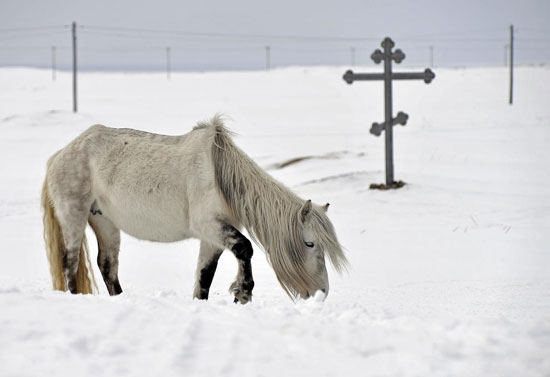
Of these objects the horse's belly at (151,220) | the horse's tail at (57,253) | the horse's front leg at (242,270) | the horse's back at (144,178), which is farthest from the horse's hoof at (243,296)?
the horse's tail at (57,253)

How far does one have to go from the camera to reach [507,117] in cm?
2800

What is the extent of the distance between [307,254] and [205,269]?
1028mm

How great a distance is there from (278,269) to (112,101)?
110 feet

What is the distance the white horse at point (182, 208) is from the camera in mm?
5078

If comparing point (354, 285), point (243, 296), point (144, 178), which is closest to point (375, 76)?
point (354, 285)

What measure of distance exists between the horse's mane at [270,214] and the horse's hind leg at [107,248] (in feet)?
4.47

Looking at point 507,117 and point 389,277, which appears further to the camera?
point 507,117

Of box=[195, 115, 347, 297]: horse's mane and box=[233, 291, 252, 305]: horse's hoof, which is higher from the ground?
box=[195, 115, 347, 297]: horse's mane

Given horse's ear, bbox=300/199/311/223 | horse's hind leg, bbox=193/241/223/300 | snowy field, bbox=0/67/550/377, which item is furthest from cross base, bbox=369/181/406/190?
horse's ear, bbox=300/199/311/223

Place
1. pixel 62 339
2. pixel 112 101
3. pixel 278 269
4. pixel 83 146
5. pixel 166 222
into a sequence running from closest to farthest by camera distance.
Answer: pixel 62 339
pixel 278 269
pixel 166 222
pixel 83 146
pixel 112 101

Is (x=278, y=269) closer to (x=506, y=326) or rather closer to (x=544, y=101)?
(x=506, y=326)

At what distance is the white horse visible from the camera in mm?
5078

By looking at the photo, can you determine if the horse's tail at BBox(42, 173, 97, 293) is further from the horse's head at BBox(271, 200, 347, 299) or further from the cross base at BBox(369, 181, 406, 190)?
the cross base at BBox(369, 181, 406, 190)

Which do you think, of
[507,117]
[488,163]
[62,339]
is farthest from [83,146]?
[507,117]
